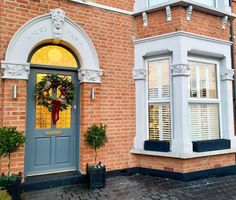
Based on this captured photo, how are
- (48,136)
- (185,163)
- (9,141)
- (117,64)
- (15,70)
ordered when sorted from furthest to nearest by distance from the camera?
(117,64) → (185,163) → (48,136) → (15,70) → (9,141)

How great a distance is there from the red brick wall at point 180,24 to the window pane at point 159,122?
1793 millimetres

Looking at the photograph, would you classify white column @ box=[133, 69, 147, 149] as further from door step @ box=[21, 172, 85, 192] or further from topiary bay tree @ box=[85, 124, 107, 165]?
door step @ box=[21, 172, 85, 192]

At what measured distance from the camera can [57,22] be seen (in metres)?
4.57

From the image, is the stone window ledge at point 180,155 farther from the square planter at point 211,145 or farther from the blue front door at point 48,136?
the blue front door at point 48,136

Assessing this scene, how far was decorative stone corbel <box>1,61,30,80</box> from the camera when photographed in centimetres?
407

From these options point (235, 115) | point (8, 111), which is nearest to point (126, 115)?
point (8, 111)

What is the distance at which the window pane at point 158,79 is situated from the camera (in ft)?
17.3

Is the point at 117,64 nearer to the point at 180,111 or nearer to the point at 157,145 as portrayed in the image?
the point at 180,111

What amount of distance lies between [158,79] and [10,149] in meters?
3.53

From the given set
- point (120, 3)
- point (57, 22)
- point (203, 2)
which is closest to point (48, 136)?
point (57, 22)

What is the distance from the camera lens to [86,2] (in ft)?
16.4

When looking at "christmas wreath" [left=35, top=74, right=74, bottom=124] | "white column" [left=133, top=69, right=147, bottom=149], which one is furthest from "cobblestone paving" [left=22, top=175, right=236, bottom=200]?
"christmas wreath" [left=35, top=74, right=74, bottom=124]

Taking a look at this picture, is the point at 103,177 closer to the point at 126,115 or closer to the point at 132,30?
the point at 126,115

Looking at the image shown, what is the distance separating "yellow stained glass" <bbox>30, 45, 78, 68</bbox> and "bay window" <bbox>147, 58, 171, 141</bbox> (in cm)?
191
